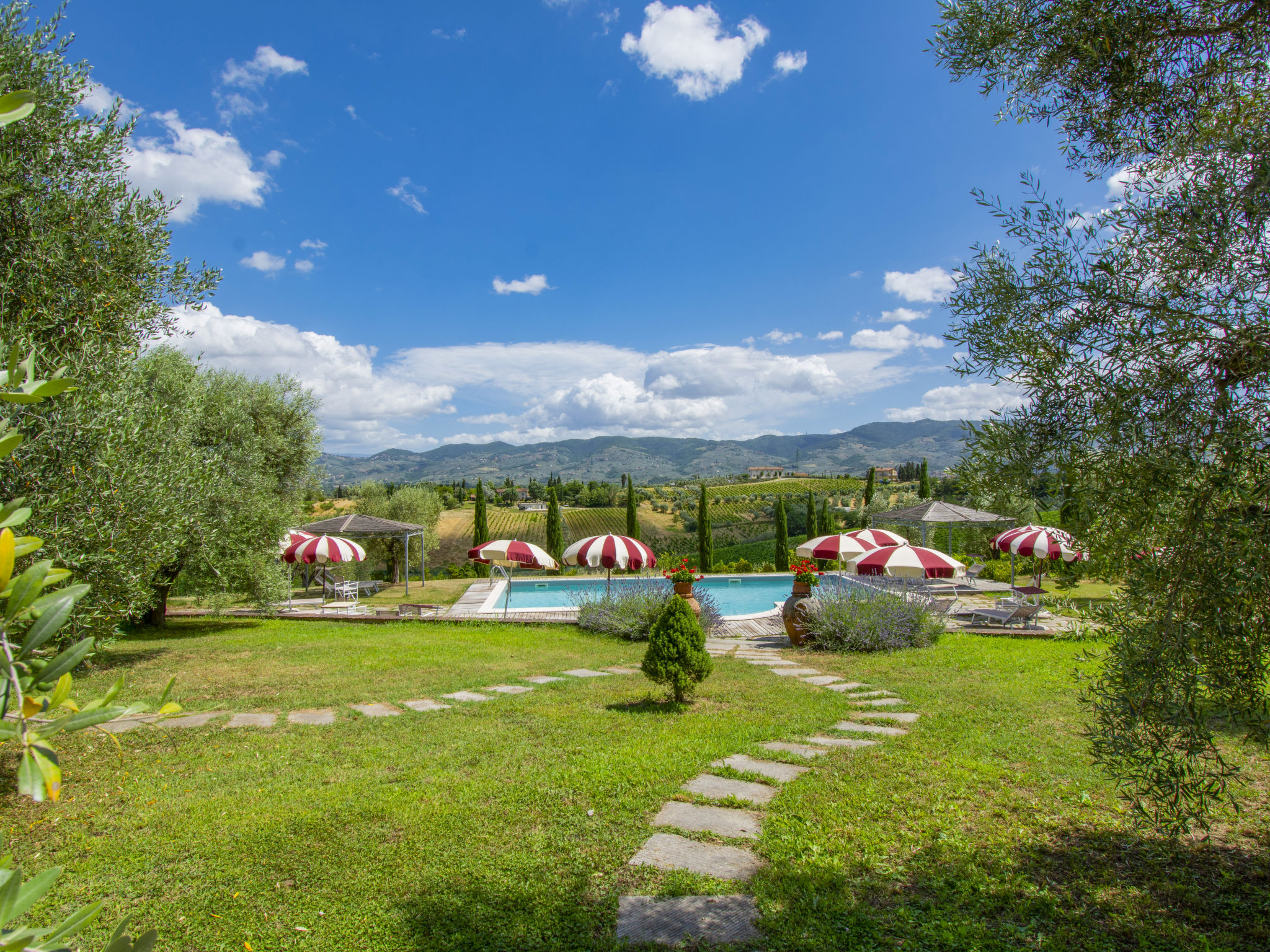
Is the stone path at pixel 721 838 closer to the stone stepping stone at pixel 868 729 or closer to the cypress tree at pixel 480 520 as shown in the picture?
the stone stepping stone at pixel 868 729

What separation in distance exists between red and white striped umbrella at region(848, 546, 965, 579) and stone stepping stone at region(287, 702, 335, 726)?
8.76 meters

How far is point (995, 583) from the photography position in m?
20.8

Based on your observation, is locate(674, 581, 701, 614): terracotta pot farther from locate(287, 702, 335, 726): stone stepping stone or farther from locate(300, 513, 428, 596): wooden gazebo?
locate(300, 513, 428, 596): wooden gazebo

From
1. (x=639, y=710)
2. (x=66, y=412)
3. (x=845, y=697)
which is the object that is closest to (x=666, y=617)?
(x=639, y=710)

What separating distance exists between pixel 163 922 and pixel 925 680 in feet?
26.4

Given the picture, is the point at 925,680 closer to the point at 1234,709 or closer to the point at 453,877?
the point at 1234,709

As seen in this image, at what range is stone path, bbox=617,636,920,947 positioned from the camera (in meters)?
3.17

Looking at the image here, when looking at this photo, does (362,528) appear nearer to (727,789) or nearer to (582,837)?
(727,789)

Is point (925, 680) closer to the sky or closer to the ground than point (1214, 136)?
closer to the ground

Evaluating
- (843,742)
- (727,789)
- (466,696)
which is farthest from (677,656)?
(466,696)

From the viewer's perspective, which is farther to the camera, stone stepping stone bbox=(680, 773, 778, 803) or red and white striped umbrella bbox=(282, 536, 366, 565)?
red and white striped umbrella bbox=(282, 536, 366, 565)

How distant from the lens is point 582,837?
4.07 meters

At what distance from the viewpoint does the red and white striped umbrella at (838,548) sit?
46.4ft

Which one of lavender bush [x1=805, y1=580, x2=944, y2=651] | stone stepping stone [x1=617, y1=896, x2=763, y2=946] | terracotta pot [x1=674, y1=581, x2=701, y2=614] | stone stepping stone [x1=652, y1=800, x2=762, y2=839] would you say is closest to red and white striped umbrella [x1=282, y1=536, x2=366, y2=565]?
terracotta pot [x1=674, y1=581, x2=701, y2=614]
